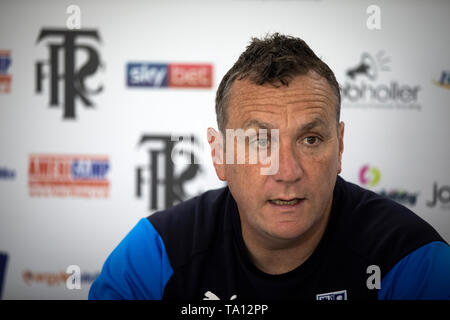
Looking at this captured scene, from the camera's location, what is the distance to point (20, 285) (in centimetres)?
197

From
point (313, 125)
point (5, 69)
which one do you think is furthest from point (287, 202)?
point (5, 69)

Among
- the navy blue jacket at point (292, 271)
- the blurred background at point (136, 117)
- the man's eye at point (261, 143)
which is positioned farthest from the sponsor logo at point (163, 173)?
the man's eye at point (261, 143)

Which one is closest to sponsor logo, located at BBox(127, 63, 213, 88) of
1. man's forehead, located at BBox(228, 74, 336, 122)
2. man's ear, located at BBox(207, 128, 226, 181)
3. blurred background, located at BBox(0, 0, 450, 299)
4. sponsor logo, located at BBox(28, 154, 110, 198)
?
blurred background, located at BBox(0, 0, 450, 299)

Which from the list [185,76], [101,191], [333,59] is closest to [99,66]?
[185,76]

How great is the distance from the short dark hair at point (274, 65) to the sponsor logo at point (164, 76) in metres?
1.09

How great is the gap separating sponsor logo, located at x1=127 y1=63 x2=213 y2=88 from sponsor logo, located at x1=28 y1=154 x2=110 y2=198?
0.47 metres

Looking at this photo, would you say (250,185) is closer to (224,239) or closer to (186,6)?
(224,239)

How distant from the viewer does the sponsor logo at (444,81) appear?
1.93 metres

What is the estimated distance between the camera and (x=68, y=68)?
2014 millimetres

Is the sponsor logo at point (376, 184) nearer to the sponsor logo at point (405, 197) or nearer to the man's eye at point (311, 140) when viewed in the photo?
the sponsor logo at point (405, 197)

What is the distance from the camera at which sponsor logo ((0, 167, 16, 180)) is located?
200 cm

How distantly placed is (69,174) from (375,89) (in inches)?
66.9

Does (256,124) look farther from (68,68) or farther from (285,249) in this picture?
(68,68)
